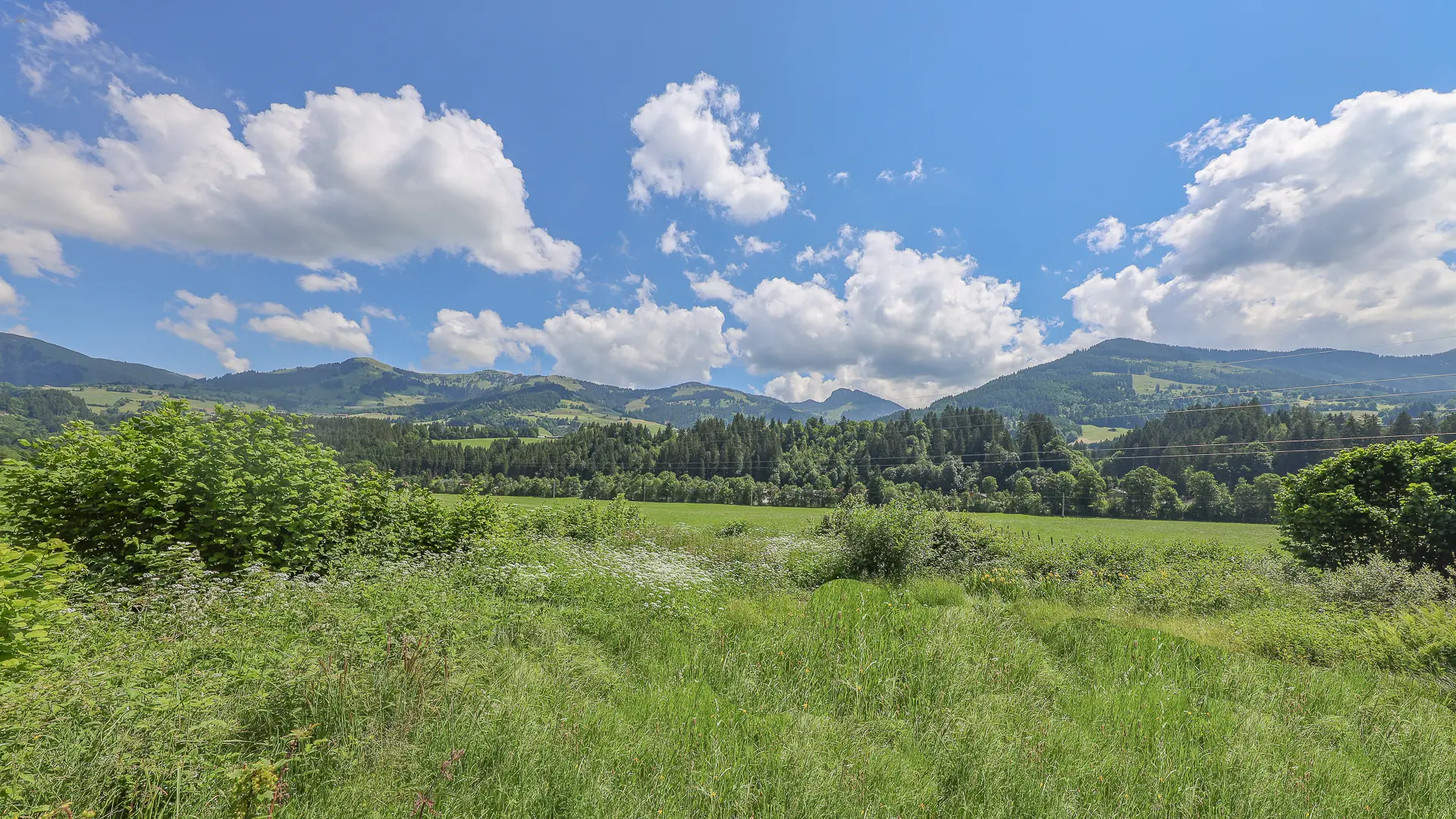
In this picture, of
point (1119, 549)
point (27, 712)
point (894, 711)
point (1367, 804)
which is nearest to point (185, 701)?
point (27, 712)

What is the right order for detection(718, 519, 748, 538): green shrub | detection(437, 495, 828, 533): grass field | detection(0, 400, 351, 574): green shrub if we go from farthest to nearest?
detection(437, 495, 828, 533): grass field, detection(718, 519, 748, 538): green shrub, detection(0, 400, 351, 574): green shrub

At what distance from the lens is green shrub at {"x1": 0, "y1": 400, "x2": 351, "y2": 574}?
22.2 feet

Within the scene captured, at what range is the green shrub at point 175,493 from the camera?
678 centimetres

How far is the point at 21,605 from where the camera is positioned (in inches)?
122

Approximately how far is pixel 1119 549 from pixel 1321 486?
5.99 metres

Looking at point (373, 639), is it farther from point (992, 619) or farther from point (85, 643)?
point (992, 619)

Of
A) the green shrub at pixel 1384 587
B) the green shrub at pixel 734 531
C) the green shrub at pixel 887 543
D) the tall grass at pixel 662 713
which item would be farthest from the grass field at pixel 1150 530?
the tall grass at pixel 662 713

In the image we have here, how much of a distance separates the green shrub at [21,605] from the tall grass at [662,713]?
240mm

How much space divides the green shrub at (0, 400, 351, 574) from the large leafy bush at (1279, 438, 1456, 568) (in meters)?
25.8

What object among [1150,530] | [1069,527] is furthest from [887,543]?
[1150,530]

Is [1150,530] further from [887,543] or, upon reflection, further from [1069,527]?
[887,543]

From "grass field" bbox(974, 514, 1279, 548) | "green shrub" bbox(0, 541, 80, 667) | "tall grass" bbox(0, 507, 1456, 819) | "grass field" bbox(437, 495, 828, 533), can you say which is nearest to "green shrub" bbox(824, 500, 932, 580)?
"tall grass" bbox(0, 507, 1456, 819)

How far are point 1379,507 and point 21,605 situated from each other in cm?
2633

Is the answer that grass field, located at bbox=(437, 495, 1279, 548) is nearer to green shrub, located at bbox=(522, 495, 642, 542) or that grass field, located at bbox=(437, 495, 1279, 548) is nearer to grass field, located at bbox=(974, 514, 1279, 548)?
grass field, located at bbox=(974, 514, 1279, 548)
